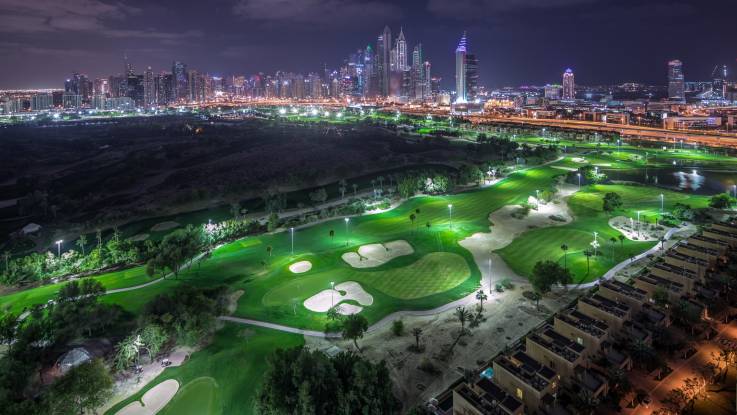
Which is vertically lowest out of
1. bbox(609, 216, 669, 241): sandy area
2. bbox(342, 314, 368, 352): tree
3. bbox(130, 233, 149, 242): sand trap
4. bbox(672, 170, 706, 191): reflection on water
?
bbox(342, 314, 368, 352): tree

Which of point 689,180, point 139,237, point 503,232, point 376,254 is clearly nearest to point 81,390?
point 376,254

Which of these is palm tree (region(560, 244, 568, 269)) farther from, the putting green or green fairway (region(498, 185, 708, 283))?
the putting green

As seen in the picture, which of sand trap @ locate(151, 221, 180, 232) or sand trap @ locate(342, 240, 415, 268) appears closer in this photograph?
sand trap @ locate(342, 240, 415, 268)

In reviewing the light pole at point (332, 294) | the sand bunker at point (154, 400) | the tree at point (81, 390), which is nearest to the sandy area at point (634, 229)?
the light pole at point (332, 294)

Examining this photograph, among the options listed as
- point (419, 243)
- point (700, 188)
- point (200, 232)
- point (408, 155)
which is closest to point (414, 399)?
point (419, 243)

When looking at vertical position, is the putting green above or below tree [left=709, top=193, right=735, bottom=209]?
below

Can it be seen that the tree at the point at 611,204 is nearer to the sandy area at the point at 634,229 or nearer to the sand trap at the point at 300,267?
the sandy area at the point at 634,229

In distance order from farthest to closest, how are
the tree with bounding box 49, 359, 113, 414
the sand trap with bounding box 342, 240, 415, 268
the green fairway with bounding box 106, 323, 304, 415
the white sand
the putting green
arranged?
1. the sand trap with bounding box 342, 240, 415, 268
2. the white sand
3. the green fairway with bounding box 106, 323, 304, 415
4. the putting green
5. the tree with bounding box 49, 359, 113, 414

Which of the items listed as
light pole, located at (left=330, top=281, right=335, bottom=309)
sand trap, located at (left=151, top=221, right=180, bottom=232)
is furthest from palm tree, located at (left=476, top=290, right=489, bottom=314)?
sand trap, located at (left=151, top=221, right=180, bottom=232)
